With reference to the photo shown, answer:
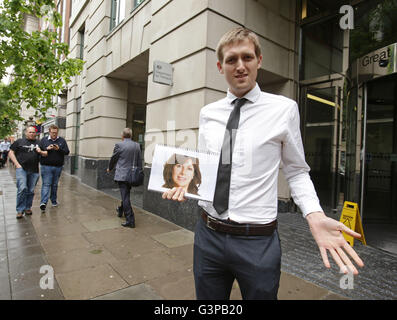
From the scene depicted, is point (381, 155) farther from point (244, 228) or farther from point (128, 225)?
point (244, 228)

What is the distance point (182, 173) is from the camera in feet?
4.83

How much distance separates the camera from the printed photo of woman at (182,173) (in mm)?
1444

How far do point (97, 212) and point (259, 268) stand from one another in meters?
5.99

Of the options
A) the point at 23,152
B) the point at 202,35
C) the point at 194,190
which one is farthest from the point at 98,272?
the point at 202,35

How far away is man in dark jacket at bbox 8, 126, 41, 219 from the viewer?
577cm

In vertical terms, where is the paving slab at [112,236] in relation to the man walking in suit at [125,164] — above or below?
below

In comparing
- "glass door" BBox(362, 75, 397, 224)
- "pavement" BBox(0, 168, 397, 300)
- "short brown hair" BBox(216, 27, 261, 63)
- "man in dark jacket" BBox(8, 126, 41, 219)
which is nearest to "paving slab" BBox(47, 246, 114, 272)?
"pavement" BBox(0, 168, 397, 300)

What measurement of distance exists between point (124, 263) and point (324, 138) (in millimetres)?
6017

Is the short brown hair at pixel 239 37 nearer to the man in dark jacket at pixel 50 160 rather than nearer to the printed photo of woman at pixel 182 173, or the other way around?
the printed photo of woman at pixel 182 173

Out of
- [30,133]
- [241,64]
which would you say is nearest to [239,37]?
[241,64]

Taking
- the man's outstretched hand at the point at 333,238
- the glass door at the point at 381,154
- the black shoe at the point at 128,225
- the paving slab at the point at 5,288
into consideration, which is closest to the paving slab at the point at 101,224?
the black shoe at the point at 128,225

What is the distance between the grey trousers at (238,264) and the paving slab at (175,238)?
2.96m

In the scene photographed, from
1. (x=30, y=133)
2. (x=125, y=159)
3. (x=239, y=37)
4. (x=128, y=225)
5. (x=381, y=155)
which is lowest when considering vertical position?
(x=128, y=225)

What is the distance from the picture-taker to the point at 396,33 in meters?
5.02
